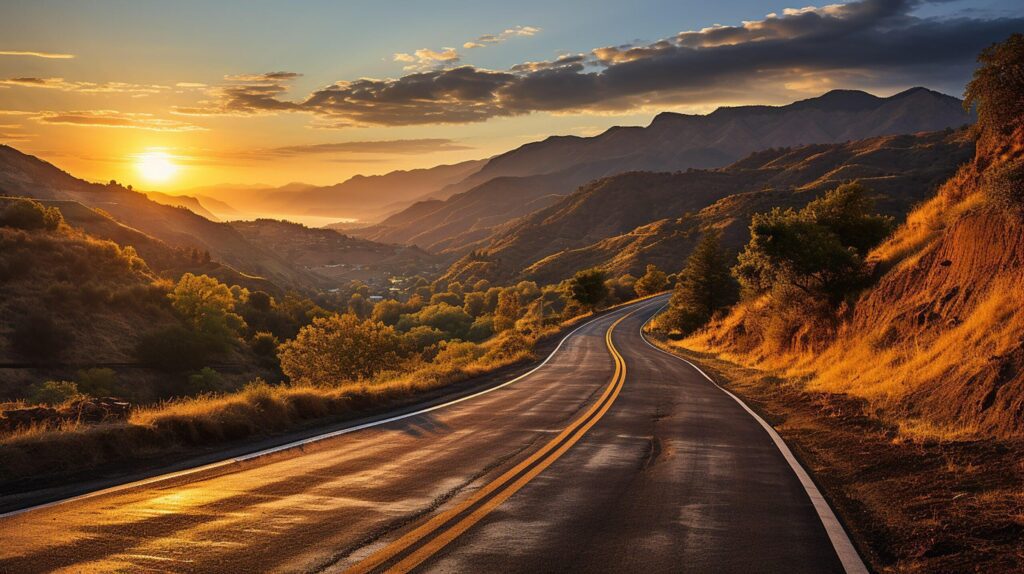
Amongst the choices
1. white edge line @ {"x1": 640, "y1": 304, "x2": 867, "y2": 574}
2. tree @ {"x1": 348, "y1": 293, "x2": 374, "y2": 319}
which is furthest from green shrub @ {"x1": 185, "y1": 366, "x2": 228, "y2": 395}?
tree @ {"x1": 348, "y1": 293, "x2": 374, "y2": 319}

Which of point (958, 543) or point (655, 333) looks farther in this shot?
point (655, 333)

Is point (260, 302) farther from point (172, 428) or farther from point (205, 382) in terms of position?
point (172, 428)

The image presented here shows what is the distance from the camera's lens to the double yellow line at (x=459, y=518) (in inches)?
191

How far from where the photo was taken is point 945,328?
1470 centimetres

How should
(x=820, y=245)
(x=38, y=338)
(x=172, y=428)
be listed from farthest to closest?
(x=38, y=338)
(x=820, y=245)
(x=172, y=428)

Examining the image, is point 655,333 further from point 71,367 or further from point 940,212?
point 71,367

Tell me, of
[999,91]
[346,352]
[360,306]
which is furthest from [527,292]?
[999,91]

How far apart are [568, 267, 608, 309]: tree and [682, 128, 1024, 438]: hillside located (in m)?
56.2

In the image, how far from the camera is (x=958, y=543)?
571 centimetres

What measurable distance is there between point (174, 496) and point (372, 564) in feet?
10.1

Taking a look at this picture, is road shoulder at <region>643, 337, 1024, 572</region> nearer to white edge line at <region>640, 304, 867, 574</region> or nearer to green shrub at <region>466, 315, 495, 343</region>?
white edge line at <region>640, 304, 867, 574</region>

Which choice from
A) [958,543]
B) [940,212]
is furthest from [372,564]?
[940,212]

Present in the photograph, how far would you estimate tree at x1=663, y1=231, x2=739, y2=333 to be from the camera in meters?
52.2

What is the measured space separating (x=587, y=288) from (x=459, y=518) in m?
75.8
